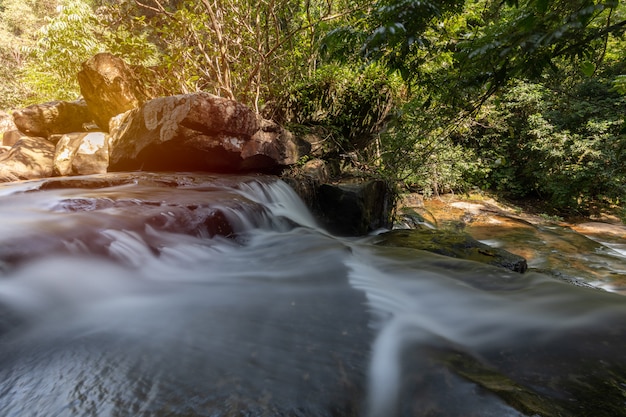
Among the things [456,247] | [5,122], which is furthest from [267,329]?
[5,122]

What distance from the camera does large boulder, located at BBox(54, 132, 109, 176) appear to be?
7594 millimetres

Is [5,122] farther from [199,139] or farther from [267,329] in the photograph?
[267,329]

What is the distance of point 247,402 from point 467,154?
41.9 feet

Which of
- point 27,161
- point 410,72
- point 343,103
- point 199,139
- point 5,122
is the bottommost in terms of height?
point 27,161

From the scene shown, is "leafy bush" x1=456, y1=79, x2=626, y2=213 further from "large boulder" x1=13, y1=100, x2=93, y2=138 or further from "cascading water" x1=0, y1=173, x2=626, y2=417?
"large boulder" x1=13, y1=100, x2=93, y2=138

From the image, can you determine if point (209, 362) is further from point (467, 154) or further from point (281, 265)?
point (467, 154)

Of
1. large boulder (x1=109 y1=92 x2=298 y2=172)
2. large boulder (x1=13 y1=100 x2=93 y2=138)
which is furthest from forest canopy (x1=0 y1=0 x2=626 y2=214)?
large boulder (x1=13 y1=100 x2=93 y2=138)

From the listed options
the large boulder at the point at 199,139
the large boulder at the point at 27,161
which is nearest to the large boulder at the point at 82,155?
the large boulder at the point at 27,161

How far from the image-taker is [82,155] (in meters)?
7.72

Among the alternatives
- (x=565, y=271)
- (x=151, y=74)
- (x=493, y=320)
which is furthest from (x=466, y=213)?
(x=151, y=74)

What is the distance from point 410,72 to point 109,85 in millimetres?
8004

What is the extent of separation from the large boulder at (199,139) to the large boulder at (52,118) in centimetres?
486

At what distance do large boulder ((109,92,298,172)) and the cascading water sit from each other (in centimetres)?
266

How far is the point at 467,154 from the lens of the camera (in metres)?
11.9
